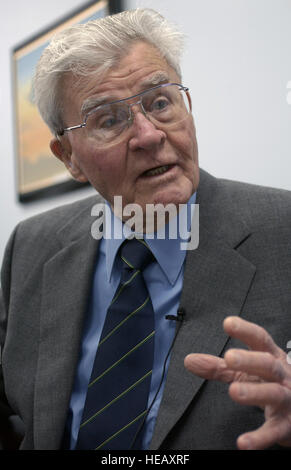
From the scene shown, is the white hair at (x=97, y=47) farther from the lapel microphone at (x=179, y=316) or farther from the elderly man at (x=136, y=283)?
the lapel microphone at (x=179, y=316)

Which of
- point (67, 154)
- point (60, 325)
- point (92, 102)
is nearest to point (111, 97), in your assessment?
point (92, 102)

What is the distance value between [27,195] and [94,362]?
130 cm

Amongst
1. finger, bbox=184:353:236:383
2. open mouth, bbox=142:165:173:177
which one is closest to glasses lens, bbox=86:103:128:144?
open mouth, bbox=142:165:173:177

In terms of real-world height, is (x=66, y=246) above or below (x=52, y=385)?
above

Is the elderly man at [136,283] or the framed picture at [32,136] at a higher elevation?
the framed picture at [32,136]

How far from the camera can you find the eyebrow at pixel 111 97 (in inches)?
43.5

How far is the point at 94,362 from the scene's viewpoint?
1.06m

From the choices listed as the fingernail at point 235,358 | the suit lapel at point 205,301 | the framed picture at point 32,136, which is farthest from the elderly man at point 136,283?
the framed picture at point 32,136

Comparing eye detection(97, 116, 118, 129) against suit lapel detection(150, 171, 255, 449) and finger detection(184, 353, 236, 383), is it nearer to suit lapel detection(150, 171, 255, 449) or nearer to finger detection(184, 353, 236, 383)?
suit lapel detection(150, 171, 255, 449)

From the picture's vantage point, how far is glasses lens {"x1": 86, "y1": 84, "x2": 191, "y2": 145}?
1115mm

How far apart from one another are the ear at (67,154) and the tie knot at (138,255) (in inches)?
11.8
